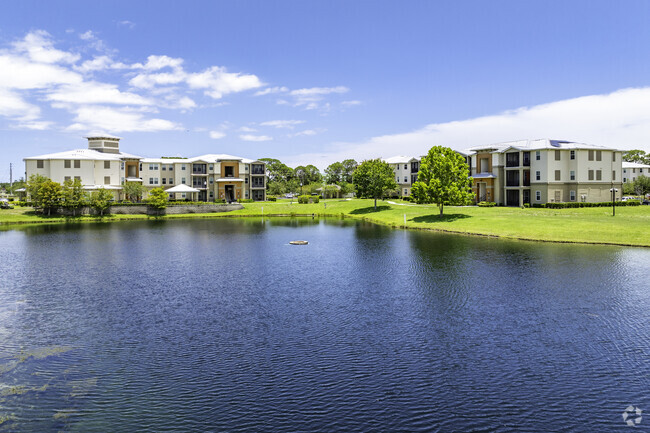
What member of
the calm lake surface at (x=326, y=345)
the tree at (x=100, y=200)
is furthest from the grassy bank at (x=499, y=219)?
the calm lake surface at (x=326, y=345)

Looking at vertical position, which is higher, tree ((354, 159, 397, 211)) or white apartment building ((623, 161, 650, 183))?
white apartment building ((623, 161, 650, 183))

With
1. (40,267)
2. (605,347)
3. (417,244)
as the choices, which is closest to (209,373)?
(605,347)

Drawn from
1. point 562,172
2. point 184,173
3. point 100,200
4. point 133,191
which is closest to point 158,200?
point 133,191

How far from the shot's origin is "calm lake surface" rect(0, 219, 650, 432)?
14.7m

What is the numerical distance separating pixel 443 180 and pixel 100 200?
221 ft

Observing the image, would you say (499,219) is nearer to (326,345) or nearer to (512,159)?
(512,159)

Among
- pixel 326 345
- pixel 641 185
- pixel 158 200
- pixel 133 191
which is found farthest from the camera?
pixel 641 185

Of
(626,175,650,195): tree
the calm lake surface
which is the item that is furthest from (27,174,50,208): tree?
(626,175,650,195): tree

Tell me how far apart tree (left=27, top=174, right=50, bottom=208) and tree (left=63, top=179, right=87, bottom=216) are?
429cm

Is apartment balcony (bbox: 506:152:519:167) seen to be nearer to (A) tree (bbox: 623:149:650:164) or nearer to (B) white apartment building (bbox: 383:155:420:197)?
(B) white apartment building (bbox: 383:155:420:197)

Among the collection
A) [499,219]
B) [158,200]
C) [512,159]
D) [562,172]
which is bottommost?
[499,219]

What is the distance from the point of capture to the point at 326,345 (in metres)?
20.5

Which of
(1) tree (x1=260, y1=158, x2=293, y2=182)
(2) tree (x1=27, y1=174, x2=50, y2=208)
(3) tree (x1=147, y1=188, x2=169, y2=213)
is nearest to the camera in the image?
(2) tree (x1=27, y1=174, x2=50, y2=208)

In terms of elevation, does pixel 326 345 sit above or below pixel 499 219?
below
